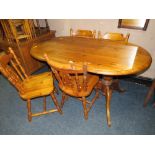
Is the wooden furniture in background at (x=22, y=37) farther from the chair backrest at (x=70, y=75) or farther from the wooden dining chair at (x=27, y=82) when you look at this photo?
the chair backrest at (x=70, y=75)

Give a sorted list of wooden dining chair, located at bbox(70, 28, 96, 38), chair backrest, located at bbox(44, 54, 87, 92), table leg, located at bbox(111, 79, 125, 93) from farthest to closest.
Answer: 1. wooden dining chair, located at bbox(70, 28, 96, 38)
2. table leg, located at bbox(111, 79, 125, 93)
3. chair backrest, located at bbox(44, 54, 87, 92)

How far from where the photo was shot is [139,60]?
4.48 feet

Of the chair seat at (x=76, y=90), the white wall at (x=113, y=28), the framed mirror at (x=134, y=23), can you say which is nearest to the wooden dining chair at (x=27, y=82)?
the chair seat at (x=76, y=90)

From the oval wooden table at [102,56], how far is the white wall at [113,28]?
47 cm

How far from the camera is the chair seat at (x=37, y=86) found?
1544 mm

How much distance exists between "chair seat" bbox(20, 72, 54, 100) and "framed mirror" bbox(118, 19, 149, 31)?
1445mm

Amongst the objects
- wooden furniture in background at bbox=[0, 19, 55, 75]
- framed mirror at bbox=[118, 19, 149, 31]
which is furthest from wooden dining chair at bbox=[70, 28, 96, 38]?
wooden furniture in background at bbox=[0, 19, 55, 75]

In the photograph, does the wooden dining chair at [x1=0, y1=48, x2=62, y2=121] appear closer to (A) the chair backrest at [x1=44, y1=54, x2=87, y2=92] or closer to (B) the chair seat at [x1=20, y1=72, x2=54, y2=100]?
(B) the chair seat at [x1=20, y1=72, x2=54, y2=100]

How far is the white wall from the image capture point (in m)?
2.06

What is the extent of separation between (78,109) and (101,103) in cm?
37

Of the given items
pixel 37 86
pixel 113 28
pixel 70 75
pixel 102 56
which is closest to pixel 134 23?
pixel 113 28

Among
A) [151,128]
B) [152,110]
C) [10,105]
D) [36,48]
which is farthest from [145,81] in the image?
[10,105]

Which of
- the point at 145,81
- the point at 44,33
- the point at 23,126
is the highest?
the point at 44,33
